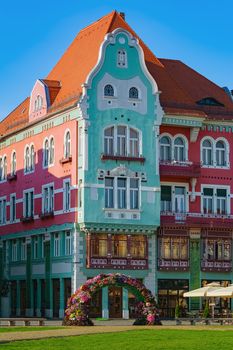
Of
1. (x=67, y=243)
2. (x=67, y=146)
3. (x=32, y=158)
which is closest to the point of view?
(x=67, y=243)

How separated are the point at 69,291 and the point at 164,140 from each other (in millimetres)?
14698

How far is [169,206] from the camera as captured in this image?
86.7 meters

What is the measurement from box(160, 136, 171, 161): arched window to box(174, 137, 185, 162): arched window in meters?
0.59

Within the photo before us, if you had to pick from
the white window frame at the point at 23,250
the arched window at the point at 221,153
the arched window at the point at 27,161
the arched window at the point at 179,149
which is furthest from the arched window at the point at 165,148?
the white window frame at the point at 23,250

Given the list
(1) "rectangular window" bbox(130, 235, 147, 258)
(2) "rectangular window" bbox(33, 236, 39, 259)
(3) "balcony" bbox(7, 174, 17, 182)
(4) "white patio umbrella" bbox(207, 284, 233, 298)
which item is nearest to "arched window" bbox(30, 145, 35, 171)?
(3) "balcony" bbox(7, 174, 17, 182)

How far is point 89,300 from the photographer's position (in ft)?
209

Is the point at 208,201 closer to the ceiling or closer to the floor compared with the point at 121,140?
closer to the floor

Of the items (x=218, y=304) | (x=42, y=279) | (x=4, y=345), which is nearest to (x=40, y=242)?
(x=42, y=279)

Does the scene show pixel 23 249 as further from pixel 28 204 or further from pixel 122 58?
pixel 122 58

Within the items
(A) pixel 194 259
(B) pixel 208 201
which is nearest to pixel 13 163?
(B) pixel 208 201

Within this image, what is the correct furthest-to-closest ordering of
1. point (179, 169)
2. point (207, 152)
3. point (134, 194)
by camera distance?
point (207, 152)
point (179, 169)
point (134, 194)

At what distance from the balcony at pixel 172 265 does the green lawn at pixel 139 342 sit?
32.2 meters

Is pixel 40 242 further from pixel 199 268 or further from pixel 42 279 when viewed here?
pixel 199 268

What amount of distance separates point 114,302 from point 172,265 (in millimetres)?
5997
